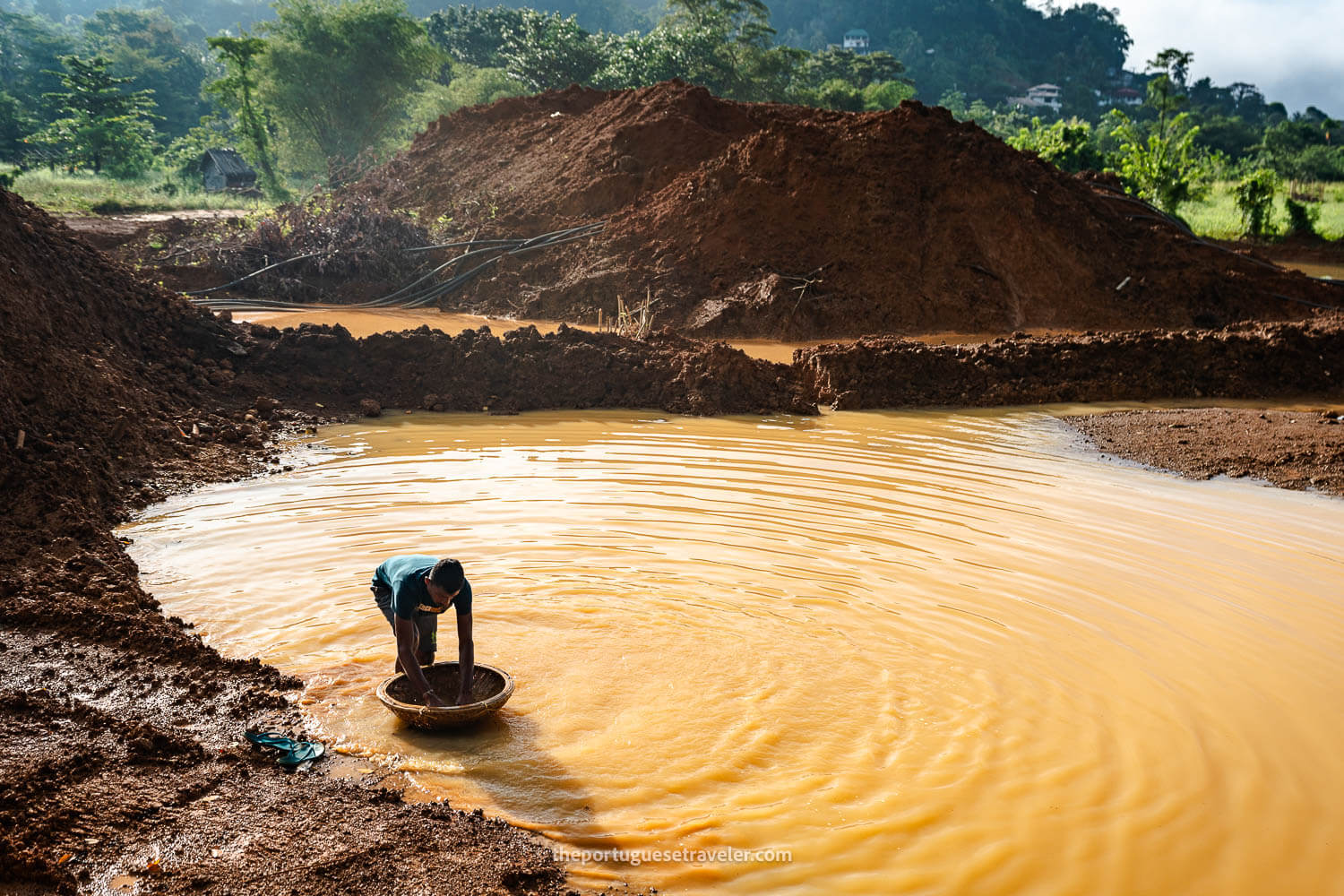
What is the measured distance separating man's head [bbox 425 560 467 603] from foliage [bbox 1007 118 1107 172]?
25891 mm

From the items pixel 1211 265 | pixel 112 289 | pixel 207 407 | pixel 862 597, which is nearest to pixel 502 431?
pixel 207 407

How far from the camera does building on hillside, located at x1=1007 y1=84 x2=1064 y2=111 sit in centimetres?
8456

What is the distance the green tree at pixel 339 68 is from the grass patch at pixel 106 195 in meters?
3.59

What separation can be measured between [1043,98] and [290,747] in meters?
98.2

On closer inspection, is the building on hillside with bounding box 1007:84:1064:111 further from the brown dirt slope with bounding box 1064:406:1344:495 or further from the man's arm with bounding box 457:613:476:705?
the man's arm with bounding box 457:613:476:705

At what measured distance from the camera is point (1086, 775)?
3.41 metres

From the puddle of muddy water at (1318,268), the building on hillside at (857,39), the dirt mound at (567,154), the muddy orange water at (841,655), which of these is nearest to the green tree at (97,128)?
the dirt mound at (567,154)

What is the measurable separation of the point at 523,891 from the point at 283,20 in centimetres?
3330

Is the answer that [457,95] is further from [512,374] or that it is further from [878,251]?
[512,374]

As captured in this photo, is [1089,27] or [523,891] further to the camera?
[1089,27]

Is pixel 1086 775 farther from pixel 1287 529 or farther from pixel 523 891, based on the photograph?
pixel 1287 529

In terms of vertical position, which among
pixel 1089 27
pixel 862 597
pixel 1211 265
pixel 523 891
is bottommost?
pixel 523 891

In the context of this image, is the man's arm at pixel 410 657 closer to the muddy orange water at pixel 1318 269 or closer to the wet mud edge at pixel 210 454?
the wet mud edge at pixel 210 454

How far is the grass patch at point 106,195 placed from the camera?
23.1 meters
